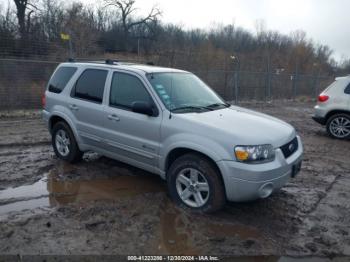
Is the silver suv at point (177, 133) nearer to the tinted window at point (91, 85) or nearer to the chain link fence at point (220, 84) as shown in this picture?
the tinted window at point (91, 85)

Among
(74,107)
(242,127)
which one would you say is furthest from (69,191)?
(242,127)

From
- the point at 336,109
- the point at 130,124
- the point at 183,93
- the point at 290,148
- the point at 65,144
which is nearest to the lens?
the point at 290,148

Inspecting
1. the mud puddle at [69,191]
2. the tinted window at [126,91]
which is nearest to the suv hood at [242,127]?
the tinted window at [126,91]

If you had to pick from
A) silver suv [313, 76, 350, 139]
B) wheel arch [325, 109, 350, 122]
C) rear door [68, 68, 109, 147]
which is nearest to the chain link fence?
rear door [68, 68, 109, 147]

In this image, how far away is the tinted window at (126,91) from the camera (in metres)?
4.88

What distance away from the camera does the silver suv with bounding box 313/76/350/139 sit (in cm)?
900

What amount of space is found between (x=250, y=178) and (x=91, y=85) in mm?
3124

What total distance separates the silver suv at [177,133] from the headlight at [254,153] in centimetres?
1

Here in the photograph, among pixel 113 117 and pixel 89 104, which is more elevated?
pixel 89 104

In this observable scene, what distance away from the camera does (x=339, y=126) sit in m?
9.29

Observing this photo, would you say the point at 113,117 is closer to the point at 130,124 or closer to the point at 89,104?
the point at 130,124

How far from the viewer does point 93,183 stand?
17.5 feet

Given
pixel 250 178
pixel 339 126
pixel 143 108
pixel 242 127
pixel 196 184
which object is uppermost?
pixel 143 108

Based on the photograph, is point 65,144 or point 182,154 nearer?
point 182,154
